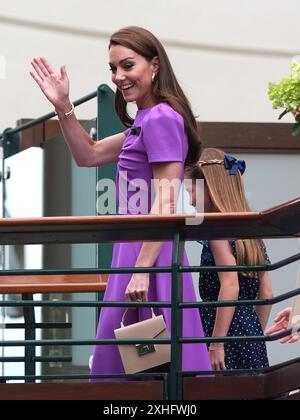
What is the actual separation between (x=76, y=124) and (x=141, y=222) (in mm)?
840

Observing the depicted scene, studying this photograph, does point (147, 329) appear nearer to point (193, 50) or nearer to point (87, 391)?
point (87, 391)

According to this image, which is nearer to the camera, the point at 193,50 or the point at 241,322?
the point at 241,322

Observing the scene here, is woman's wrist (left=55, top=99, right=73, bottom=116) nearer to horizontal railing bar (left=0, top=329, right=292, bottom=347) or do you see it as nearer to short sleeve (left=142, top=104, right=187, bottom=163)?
short sleeve (left=142, top=104, right=187, bottom=163)

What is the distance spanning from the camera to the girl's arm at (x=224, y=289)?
16.3 feet

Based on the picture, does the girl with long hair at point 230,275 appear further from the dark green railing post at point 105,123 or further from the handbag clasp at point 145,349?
the dark green railing post at point 105,123

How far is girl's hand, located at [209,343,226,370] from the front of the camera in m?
4.88

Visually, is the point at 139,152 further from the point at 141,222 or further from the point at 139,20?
the point at 139,20

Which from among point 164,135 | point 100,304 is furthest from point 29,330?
point 100,304

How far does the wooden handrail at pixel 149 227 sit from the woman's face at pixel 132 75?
63 cm

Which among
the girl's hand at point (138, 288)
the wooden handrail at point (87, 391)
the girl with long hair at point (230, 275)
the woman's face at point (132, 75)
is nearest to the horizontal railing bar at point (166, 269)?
the girl's hand at point (138, 288)

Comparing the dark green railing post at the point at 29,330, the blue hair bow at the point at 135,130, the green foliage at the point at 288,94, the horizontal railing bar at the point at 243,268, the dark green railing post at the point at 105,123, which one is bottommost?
the horizontal railing bar at the point at 243,268

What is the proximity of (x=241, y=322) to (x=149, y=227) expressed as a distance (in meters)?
1.14

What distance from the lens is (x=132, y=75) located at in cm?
468
